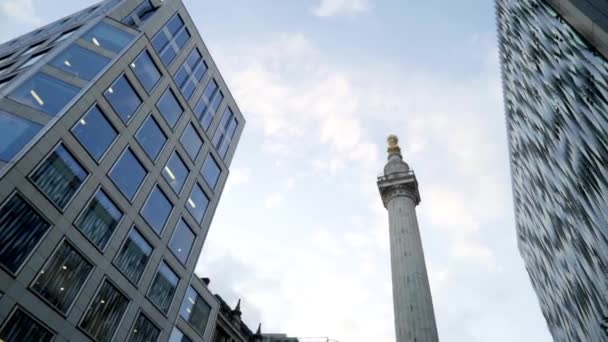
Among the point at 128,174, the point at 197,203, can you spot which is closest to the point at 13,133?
the point at 128,174

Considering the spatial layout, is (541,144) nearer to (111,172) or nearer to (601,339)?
(601,339)

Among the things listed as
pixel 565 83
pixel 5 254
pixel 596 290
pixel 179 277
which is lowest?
pixel 5 254

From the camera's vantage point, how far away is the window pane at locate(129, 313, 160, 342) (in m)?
24.6

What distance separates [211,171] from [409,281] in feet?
77.8

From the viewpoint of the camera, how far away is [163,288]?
28.0m

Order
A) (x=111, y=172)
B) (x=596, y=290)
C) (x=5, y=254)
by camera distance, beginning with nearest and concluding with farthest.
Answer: (x=5, y=254) → (x=111, y=172) → (x=596, y=290)

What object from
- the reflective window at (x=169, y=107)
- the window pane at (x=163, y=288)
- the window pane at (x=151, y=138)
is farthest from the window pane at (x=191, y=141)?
the window pane at (x=163, y=288)

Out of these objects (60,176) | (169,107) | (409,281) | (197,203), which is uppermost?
(169,107)

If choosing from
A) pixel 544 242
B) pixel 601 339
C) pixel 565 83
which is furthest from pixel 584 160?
pixel 544 242

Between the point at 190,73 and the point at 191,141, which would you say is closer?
the point at 191,141

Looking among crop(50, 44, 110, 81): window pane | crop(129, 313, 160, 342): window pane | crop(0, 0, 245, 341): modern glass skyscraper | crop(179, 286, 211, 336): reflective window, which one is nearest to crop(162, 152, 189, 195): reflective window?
crop(0, 0, 245, 341): modern glass skyscraper

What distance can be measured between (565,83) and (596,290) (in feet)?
59.2

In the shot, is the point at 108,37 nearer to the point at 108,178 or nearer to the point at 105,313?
the point at 108,178

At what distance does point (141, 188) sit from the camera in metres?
26.8
